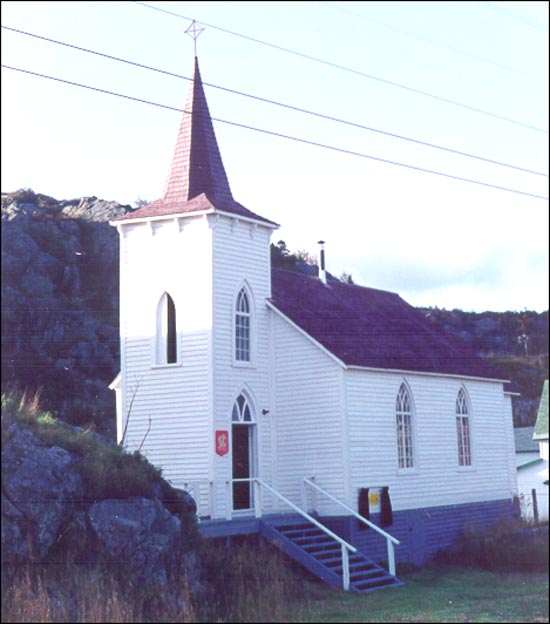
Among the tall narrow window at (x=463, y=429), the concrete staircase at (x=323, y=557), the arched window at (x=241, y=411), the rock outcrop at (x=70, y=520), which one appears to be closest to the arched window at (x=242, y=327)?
the arched window at (x=241, y=411)

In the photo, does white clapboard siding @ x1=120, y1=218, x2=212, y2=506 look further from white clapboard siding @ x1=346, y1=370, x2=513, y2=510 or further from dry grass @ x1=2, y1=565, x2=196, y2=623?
dry grass @ x1=2, y1=565, x2=196, y2=623

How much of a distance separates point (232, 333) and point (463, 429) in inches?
425

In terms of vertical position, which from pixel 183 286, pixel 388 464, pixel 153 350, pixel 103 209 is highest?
pixel 103 209

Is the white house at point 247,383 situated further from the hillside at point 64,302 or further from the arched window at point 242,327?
the hillside at point 64,302

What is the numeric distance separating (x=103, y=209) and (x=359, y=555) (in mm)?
45241

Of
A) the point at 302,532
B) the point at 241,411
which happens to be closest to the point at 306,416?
the point at 241,411

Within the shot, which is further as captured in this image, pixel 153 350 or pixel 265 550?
pixel 153 350

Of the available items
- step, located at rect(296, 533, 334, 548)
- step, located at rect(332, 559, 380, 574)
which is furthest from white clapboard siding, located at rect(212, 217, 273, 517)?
step, located at rect(332, 559, 380, 574)

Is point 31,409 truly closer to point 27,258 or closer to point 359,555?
point 359,555

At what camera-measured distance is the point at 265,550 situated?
22.5 m

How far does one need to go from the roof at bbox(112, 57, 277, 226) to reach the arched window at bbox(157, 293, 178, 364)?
2.53 meters

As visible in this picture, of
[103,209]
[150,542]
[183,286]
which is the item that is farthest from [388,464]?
[103,209]

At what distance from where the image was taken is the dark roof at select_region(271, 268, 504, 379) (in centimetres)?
2692

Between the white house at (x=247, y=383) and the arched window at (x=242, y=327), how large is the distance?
0.04 m
